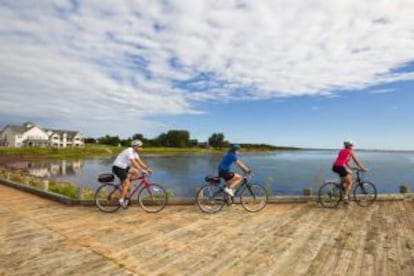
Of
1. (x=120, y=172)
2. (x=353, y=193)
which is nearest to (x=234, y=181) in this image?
(x=120, y=172)

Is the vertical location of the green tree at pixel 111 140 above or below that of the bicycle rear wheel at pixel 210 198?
above

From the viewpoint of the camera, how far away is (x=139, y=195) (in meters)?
7.67

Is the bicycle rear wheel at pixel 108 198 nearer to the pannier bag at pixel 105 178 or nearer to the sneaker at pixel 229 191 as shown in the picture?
the pannier bag at pixel 105 178

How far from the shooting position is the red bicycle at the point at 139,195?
766cm

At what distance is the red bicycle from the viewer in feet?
25.1

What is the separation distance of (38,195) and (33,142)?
292 ft

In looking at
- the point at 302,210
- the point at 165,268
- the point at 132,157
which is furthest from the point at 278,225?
the point at 132,157

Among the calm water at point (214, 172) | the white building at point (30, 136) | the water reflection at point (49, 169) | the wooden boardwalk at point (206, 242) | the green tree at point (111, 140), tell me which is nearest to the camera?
the wooden boardwalk at point (206, 242)

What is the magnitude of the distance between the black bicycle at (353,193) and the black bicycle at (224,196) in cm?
168

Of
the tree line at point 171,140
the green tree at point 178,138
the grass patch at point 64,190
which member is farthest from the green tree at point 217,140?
the grass patch at point 64,190

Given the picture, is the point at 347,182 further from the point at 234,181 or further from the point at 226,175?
the point at 226,175

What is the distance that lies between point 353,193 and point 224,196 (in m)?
3.87

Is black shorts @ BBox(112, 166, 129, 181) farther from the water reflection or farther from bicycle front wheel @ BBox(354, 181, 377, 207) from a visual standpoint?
the water reflection

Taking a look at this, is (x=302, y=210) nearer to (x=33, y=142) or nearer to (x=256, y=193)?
(x=256, y=193)
